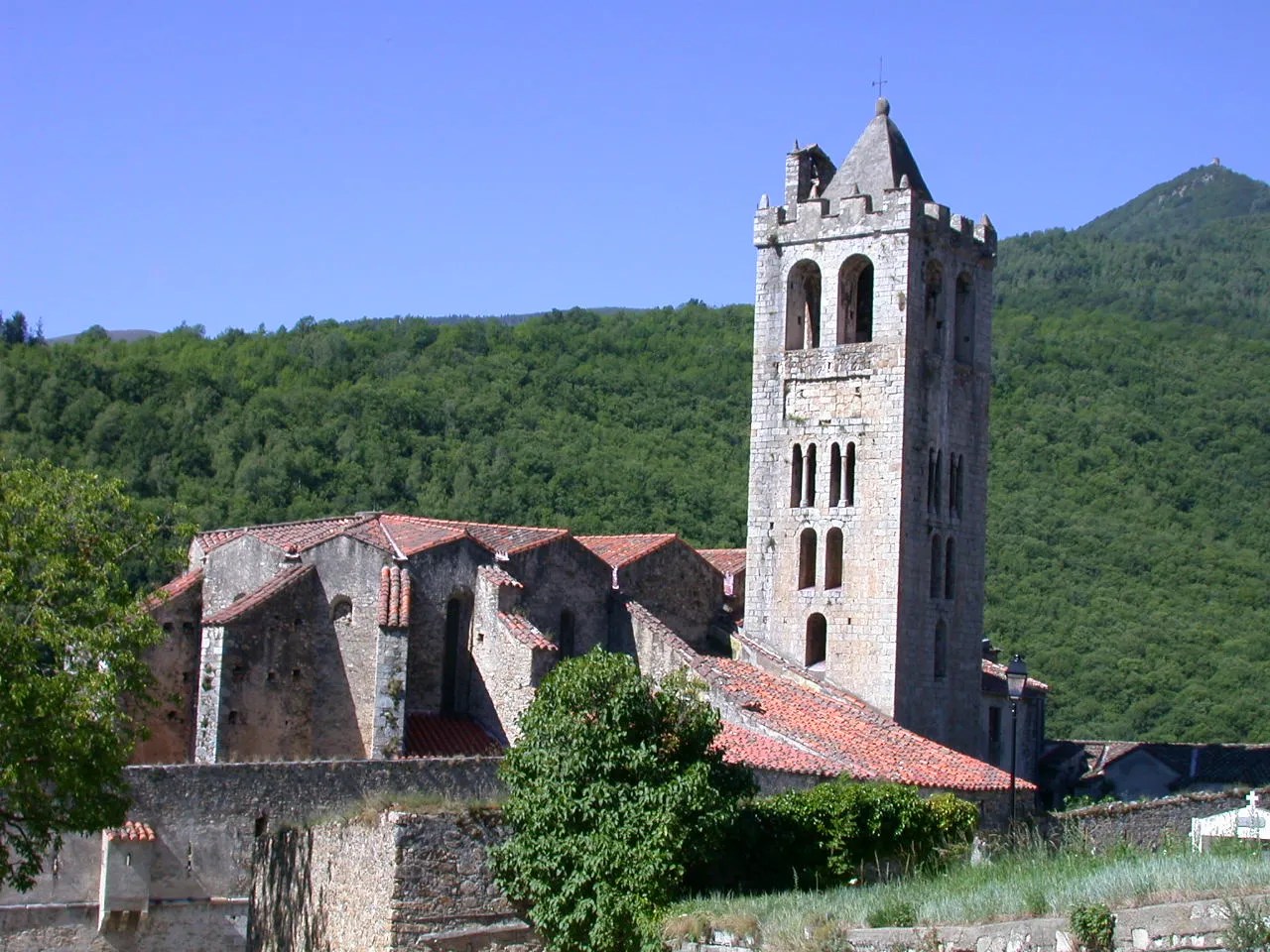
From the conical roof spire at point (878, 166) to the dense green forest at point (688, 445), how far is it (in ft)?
56.3

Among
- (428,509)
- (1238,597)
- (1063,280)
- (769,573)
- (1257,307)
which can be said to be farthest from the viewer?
(1063,280)

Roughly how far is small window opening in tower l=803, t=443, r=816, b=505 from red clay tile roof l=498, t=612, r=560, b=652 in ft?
23.8

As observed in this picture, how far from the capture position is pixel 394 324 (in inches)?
3120

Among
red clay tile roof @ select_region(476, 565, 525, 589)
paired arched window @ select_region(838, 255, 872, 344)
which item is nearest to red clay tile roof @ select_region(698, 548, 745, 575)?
paired arched window @ select_region(838, 255, 872, 344)

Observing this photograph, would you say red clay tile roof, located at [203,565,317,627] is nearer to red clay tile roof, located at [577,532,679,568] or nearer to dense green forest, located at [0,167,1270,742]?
red clay tile roof, located at [577,532,679,568]

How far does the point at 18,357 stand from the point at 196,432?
7343 mm

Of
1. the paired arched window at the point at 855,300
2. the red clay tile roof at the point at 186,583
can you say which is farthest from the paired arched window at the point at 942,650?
the red clay tile roof at the point at 186,583

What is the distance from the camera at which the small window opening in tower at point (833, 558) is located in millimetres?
36219

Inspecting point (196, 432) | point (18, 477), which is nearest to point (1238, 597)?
point (196, 432)

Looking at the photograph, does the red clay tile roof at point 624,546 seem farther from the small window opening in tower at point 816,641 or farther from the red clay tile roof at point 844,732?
the small window opening in tower at point 816,641

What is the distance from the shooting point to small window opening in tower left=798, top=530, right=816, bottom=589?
36500 millimetres

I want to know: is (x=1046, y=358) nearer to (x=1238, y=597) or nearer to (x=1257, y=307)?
(x=1238, y=597)

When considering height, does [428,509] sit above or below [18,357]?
below

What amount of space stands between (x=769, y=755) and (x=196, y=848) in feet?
29.6
